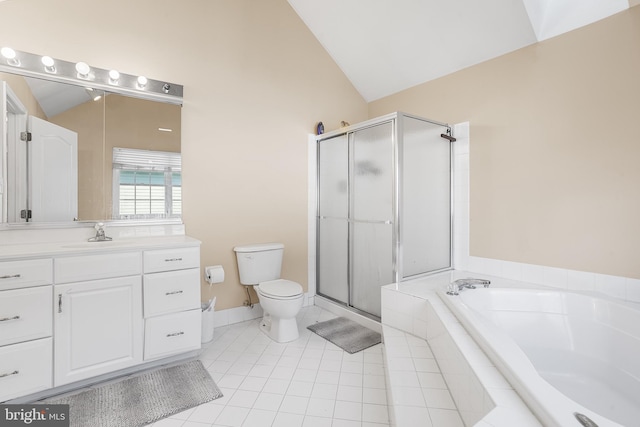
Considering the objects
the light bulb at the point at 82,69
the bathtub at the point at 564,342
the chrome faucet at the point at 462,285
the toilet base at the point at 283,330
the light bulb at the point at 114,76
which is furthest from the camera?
the toilet base at the point at 283,330

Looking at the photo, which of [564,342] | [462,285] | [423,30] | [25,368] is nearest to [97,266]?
[25,368]

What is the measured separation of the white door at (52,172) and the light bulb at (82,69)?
421 mm

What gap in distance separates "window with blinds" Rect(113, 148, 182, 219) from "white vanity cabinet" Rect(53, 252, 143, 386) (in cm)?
60

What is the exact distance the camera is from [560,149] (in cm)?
219

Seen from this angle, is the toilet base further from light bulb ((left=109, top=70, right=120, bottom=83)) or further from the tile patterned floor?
light bulb ((left=109, top=70, right=120, bottom=83))

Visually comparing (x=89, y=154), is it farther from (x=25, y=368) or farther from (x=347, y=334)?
(x=347, y=334)

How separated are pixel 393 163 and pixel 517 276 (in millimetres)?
1353

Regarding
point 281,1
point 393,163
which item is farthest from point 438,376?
point 281,1

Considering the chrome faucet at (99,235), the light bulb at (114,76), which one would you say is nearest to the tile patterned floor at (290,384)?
the chrome faucet at (99,235)

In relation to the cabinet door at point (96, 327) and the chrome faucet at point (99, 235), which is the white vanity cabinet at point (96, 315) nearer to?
the cabinet door at point (96, 327)

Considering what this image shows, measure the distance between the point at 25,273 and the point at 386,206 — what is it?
2362 millimetres

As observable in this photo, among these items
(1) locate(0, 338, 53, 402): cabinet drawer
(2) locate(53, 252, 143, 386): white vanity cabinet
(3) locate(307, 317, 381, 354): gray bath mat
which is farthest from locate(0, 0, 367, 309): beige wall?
(1) locate(0, 338, 53, 402): cabinet drawer

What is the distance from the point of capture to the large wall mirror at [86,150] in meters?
1.93

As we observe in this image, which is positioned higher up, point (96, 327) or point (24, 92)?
point (24, 92)
